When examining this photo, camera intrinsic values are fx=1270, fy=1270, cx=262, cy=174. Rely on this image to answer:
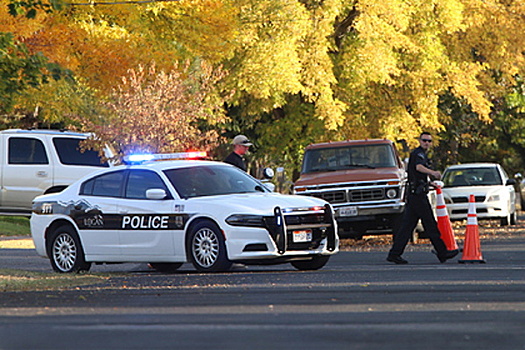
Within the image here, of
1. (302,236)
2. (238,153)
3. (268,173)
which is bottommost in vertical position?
(302,236)

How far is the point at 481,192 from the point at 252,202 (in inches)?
624

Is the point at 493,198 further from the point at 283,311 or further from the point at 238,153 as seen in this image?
the point at 283,311

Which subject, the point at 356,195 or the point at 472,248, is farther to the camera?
the point at 356,195

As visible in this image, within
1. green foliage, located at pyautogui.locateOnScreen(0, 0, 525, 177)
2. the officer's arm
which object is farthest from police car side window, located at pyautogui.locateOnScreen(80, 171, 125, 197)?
green foliage, located at pyautogui.locateOnScreen(0, 0, 525, 177)

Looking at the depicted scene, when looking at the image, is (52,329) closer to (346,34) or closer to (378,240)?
(378,240)

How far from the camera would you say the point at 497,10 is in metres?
38.1

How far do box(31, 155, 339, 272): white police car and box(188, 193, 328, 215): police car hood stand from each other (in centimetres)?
1

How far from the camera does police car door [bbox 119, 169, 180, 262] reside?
1666 cm

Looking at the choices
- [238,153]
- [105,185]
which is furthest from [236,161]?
[105,185]

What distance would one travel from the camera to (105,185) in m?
17.7

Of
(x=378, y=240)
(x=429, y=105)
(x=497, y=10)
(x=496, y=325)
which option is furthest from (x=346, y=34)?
(x=496, y=325)

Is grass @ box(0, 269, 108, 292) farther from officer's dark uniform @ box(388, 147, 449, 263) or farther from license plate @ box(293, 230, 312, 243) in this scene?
officer's dark uniform @ box(388, 147, 449, 263)

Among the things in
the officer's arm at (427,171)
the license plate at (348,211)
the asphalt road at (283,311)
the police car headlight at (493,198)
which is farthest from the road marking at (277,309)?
the police car headlight at (493,198)

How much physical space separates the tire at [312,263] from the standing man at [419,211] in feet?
5.55
